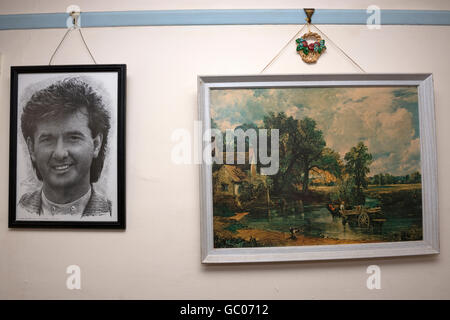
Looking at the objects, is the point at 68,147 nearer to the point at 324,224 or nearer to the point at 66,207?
the point at 66,207

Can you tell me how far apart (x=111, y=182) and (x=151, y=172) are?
0.23 metres

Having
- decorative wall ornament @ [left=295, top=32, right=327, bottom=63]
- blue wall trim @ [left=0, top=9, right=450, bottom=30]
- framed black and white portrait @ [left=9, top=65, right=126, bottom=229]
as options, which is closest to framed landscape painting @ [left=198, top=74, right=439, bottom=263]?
decorative wall ornament @ [left=295, top=32, right=327, bottom=63]

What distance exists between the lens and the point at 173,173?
4.96 feet

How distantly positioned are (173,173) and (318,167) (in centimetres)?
86

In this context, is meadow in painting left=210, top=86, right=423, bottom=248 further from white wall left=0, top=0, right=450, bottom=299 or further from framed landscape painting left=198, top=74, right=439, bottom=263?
white wall left=0, top=0, right=450, bottom=299

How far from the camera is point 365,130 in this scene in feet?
4.96

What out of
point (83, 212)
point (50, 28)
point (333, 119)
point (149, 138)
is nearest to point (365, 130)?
point (333, 119)

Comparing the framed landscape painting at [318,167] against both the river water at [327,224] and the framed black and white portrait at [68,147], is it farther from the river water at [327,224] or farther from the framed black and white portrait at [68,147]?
the framed black and white portrait at [68,147]

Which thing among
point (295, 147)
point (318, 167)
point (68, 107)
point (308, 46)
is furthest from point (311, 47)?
point (68, 107)

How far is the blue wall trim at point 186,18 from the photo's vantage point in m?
1.54

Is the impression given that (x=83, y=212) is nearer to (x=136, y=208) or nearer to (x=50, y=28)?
(x=136, y=208)

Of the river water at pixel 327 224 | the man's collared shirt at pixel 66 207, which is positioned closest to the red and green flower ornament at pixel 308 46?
the river water at pixel 327 224

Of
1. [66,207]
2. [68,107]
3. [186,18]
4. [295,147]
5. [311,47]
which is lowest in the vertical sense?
[66,207]

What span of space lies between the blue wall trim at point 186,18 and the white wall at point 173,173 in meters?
0.04
